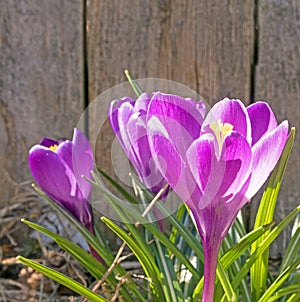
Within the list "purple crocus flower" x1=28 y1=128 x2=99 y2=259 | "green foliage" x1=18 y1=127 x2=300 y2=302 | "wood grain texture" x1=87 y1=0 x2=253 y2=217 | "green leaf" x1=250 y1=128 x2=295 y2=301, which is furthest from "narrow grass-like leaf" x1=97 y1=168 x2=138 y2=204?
"wood grain texture" x1=87 y1=0 x2=253 y2=217

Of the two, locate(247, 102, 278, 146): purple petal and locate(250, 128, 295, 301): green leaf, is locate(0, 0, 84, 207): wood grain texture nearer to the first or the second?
locate(250, 128, 295, 301): green leaf

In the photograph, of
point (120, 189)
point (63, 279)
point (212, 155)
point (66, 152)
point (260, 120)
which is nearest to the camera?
point (212, 155)

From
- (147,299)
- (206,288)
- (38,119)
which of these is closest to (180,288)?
(147,299)

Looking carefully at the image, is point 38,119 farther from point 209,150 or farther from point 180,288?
point 209,150

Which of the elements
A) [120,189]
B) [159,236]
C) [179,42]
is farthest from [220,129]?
[179,42]

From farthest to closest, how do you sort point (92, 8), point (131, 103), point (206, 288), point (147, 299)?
point (92, 8) < point (147, 299) < point (131, 103) < point (206, 288)

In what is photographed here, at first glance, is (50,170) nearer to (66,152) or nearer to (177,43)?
(66,152)
